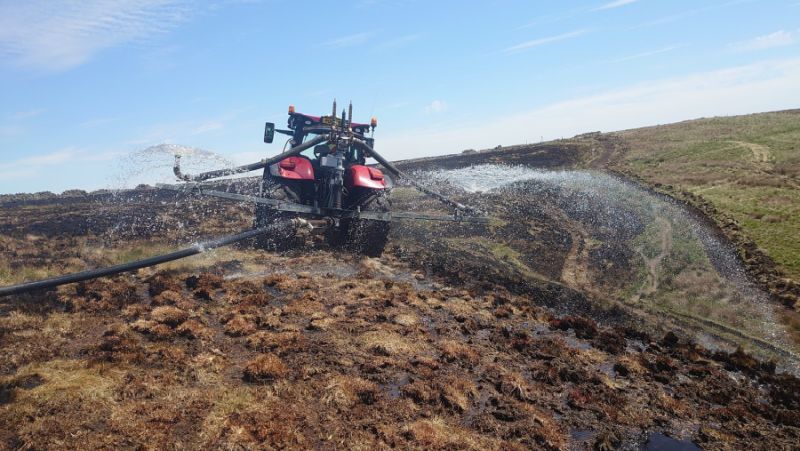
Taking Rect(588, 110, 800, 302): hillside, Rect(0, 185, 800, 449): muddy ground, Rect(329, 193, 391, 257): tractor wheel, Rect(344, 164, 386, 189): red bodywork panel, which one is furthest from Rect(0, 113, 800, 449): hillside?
Rect(344, 164, 386, 189): red bodywork panel

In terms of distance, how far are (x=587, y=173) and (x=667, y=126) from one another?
85.6 feet

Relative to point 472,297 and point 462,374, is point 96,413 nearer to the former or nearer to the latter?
point 462,374

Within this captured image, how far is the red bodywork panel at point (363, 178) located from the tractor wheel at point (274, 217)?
250cm

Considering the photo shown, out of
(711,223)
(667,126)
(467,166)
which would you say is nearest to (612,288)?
(711,223)

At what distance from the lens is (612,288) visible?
1827 centimetres

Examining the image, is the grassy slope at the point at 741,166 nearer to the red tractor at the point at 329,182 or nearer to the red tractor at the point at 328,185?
the red tractor at the point at 328,185

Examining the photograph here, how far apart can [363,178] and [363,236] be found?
4.00 metres

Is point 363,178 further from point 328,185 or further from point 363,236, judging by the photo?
point 363,236

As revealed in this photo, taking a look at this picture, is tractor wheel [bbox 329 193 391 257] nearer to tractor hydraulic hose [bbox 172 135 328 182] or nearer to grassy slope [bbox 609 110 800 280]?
tractor hydraulic hose [bbox 172 135 328 182]

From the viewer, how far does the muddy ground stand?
7.62 meters

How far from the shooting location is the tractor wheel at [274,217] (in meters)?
18.7

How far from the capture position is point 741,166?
3131 cm

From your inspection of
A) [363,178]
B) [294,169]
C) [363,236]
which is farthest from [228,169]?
[363,236]

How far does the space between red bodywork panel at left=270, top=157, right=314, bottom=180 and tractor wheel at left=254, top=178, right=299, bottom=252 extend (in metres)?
0.61
